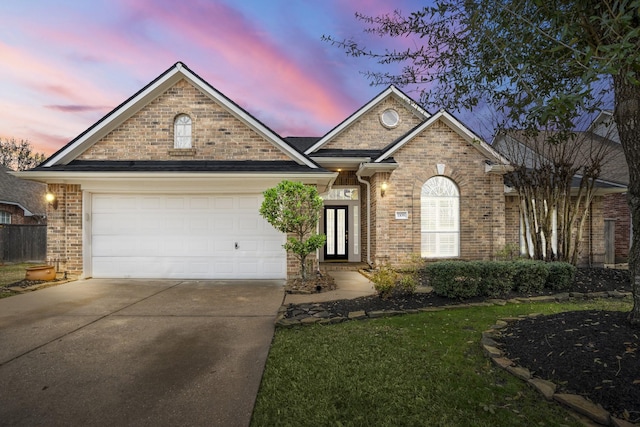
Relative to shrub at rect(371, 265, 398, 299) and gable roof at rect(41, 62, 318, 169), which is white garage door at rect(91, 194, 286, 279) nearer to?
gable roof at rect(41, 62, 318, 169)

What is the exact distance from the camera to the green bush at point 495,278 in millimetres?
6684

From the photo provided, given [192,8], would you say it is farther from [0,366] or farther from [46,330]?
[0,366]

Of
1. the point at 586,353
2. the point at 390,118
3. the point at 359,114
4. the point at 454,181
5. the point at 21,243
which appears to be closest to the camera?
the point at 586,353

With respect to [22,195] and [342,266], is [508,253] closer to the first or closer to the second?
[342,266]

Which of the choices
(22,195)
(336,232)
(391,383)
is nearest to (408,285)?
(391,383)

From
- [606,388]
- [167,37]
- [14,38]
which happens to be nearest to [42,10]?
[14,38]

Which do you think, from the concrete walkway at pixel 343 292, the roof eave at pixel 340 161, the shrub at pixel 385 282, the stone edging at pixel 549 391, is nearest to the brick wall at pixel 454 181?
the roof eave at pixel 340 161

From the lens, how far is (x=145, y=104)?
9586 mm

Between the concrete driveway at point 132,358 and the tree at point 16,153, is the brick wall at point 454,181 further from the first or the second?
the tree at point 16,153

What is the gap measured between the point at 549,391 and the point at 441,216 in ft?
29.2

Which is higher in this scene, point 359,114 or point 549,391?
point 359,114

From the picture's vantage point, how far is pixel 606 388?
2777 millimetres

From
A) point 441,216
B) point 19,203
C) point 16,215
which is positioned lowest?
point 441,216

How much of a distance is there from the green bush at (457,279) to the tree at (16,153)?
5682cm
